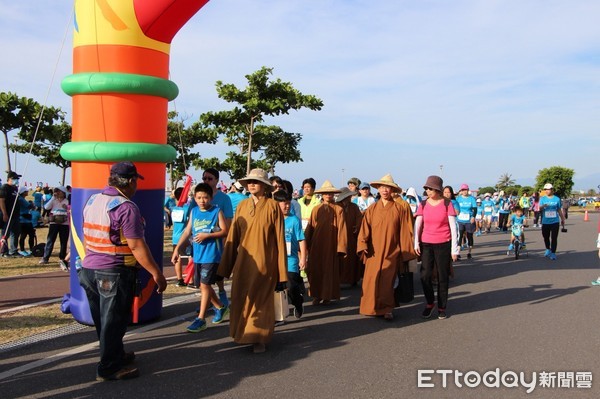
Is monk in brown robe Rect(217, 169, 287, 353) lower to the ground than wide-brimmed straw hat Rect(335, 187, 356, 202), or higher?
lower

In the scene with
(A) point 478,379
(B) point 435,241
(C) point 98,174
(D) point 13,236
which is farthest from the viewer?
(D) point 13,236

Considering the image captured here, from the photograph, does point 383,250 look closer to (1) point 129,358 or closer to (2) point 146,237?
(2) point 146,237

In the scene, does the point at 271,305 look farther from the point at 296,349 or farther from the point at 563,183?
the point at 563,183

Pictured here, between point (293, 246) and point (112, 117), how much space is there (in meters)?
2.56

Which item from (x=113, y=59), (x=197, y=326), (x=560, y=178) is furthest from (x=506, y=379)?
(x=560, y=178)

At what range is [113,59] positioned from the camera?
5785mm

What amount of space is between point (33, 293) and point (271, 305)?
467 centimetres

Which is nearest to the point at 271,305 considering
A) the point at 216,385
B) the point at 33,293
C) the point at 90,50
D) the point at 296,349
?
the point at 296,349

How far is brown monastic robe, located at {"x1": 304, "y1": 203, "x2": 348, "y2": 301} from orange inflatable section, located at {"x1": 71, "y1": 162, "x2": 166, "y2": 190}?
106 inches

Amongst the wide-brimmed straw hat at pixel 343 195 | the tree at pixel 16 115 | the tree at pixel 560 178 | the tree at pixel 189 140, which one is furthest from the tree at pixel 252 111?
the tree at pixel 560 178

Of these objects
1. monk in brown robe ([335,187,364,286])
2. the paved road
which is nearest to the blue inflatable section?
the paved road

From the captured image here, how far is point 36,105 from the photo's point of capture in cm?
1734

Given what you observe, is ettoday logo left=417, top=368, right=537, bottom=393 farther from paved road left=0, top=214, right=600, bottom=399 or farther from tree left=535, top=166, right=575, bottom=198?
tree left=535, top=166, right=575, bottom=198

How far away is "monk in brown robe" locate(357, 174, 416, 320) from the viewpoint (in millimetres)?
6613
